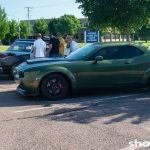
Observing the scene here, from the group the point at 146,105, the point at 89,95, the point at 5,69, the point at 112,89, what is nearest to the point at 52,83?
the point at 89,95

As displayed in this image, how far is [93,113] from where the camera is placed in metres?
7.18

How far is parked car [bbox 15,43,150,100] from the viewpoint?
28.1 feet

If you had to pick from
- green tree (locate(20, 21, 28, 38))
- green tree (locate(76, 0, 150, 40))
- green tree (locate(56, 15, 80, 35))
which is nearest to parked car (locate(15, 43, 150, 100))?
green tree (locate(76, 0, 150, 40))

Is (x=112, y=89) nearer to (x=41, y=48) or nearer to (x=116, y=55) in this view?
(x=116, y=55)

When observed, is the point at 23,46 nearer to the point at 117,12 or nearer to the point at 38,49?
the point at 38,49

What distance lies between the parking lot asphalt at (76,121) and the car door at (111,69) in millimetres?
386

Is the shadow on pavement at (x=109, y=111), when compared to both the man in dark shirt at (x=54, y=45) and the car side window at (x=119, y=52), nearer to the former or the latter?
the car side window at (x=119, y=52)

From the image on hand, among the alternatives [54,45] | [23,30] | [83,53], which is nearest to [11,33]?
[23,30]

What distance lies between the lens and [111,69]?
906 centimetres

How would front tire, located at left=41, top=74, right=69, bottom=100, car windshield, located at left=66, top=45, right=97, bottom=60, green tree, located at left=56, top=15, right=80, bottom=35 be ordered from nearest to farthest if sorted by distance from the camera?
front tire, located at left=41, top=74, right=69, bottom=100
car windshield, located at left=66, top=45, right=97, bottom=60
green tree, located at left=56, top=15, right=80, bottom=35

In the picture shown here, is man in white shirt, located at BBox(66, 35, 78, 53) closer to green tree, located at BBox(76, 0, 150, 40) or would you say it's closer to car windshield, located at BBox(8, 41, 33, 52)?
car windshield, located at BBox(8, 41, 33, 52)

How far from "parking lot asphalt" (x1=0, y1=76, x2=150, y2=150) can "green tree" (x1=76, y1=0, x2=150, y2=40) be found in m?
7.96

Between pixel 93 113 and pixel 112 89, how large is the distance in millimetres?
2326

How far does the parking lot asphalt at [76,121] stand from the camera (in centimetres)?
528
